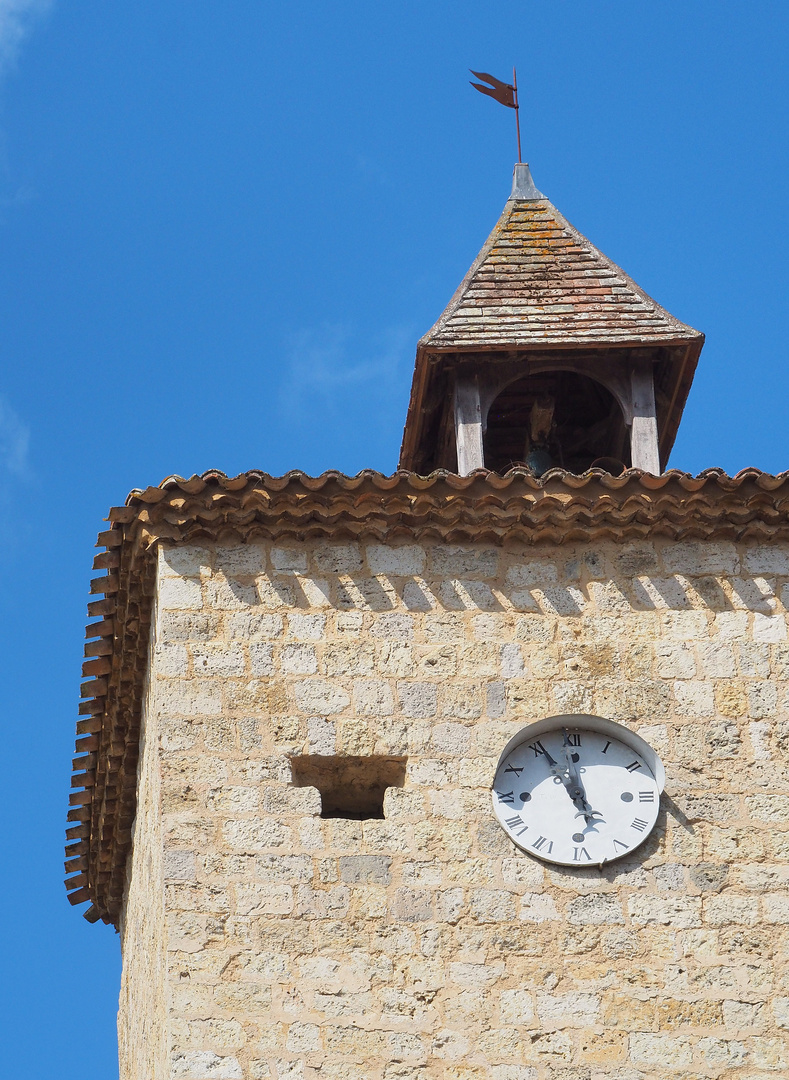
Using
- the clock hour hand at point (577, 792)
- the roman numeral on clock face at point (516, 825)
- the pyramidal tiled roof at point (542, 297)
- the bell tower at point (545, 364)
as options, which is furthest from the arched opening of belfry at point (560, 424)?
the roman numeral on clock face at point (516, 825)

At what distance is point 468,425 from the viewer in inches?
427

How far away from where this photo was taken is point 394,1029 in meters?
8.33

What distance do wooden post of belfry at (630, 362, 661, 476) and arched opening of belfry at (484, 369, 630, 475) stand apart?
1.83 ft

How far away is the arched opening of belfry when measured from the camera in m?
11.7

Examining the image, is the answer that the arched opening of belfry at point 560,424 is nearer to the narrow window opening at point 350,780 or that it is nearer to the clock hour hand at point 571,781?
the clock hour hand at point 571,781

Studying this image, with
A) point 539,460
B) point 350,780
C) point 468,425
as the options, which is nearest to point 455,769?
point 350,780

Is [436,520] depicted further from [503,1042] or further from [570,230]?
[570,230]

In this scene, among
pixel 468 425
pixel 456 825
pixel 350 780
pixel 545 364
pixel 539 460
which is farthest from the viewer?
pixel 539 460

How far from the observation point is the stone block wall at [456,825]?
8359mm

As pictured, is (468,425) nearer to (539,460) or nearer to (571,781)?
(539,460)

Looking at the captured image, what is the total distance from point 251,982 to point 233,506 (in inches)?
94.2

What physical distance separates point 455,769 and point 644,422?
284cm

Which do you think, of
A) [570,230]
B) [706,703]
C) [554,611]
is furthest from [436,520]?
[570,230]

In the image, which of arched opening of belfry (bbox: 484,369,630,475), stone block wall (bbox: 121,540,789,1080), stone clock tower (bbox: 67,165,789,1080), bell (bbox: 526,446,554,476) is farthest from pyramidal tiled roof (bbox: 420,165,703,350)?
stone block wall (bbox: 121,540,789,1080)
